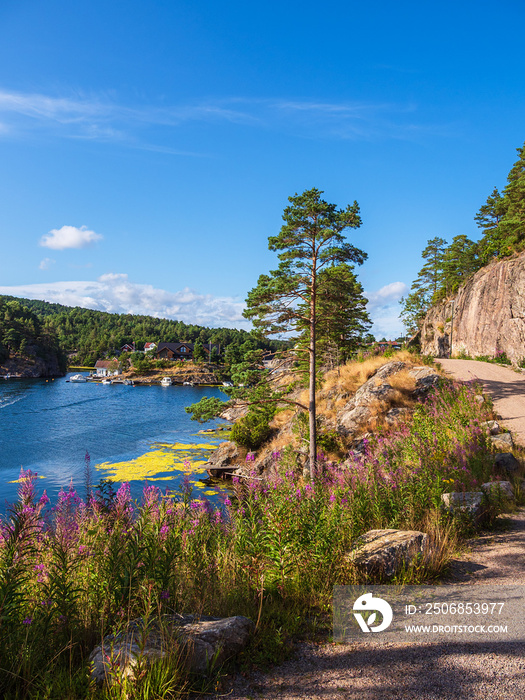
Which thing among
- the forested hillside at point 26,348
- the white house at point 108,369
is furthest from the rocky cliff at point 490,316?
the forested hillside at point 26,348

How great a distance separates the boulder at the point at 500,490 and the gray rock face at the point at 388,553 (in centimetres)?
271

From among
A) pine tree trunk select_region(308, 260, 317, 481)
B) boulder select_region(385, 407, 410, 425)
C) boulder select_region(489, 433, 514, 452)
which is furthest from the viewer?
boulder select_region(385, 407, 410, 425)

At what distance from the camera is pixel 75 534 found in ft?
15.3

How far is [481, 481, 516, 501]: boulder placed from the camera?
6.86m

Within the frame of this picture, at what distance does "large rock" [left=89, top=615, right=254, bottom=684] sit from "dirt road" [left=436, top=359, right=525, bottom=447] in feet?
32.1

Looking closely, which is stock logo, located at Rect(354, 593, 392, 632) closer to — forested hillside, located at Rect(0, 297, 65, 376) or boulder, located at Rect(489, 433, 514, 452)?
boulder, located at Rect(489, 433, 514, 452)

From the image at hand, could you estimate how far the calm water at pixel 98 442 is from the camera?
23641mm

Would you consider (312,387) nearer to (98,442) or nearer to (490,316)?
(490,316)

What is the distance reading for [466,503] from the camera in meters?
6.23

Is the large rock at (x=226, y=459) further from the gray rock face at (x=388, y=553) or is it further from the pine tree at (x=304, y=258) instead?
the gray rock face at (x=388, y=553)

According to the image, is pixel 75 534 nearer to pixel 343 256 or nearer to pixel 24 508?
pixel 24 508

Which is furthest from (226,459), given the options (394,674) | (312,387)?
(394,674)

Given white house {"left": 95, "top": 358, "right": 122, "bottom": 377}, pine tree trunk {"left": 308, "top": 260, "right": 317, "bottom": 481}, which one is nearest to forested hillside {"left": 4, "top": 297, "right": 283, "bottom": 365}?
white house {"left": 95, "top": 358, "right": 122, "bottom": 377}

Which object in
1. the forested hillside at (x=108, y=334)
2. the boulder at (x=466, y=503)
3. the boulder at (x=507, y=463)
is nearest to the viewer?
the boulder at (x=466, y=503)
